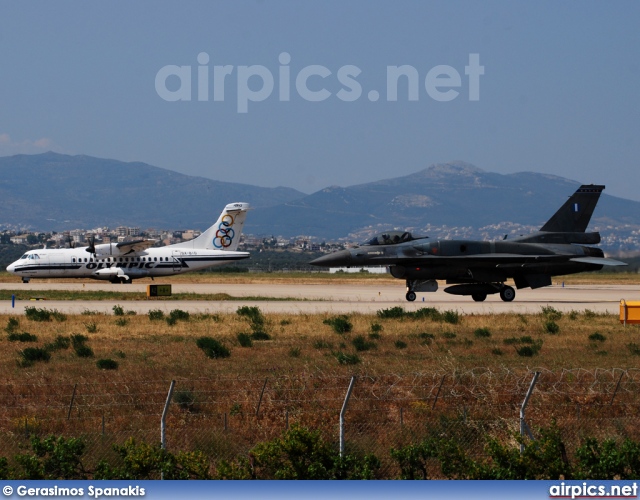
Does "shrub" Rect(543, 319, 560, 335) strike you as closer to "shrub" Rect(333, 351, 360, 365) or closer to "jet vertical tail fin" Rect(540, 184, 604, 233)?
"shrub" Rect(333, 351, 360, 365)

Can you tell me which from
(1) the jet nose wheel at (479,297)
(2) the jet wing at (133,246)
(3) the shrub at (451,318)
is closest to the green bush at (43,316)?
(3) the shrub at (451,318)

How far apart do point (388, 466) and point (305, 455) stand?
5.60ft

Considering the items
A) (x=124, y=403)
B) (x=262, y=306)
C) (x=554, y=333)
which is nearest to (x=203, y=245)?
(x=262, y=306)

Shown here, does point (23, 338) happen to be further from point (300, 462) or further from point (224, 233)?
point (224, 233)

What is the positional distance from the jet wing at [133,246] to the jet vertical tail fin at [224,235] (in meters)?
4.56

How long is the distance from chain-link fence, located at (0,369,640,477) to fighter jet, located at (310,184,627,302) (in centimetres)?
2429

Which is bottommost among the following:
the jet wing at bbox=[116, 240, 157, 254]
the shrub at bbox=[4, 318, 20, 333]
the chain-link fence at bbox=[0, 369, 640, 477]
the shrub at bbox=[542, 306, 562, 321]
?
the chain-link fence at bbox=[0, 369, 640, 477]

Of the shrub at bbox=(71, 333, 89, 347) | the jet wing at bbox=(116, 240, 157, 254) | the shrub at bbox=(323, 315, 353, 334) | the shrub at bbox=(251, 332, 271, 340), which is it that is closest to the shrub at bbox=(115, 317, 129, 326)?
the shrub at bbox=(71, 333, 89, 347)

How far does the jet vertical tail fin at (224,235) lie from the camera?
71125mm

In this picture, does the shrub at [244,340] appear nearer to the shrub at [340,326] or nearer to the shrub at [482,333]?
the shrub at [340,326]

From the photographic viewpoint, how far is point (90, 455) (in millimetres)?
14758

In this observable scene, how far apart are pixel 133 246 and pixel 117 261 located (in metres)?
1.69

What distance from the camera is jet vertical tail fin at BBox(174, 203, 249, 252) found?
2800 inches

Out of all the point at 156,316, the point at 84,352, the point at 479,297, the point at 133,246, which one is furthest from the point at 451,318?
the point at 133,246
